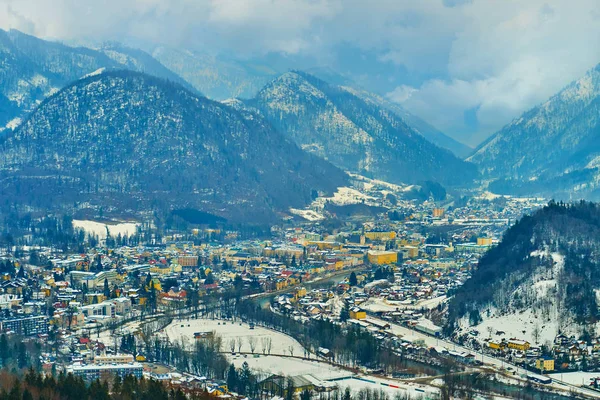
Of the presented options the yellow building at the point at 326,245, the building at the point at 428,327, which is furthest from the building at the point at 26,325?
the yellow building at the point at 326,245

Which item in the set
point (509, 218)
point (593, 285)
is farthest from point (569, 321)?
point (509, 218)

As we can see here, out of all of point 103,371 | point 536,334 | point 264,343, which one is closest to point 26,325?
point 264,343

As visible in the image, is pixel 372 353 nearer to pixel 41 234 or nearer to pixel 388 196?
pixel 41 234

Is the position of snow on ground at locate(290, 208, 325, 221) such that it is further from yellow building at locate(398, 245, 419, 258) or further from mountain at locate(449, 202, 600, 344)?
mountain at locate(449, 202, 600, 344)

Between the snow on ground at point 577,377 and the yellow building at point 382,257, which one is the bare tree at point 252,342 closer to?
the snow on ground at point 577,377

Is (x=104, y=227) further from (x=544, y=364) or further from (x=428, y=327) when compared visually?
(x=544, y=364)

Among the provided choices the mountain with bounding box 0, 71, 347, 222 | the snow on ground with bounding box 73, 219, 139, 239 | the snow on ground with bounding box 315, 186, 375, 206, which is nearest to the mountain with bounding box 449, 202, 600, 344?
the snow on ground with bounding box 73, 219, 139, 239
